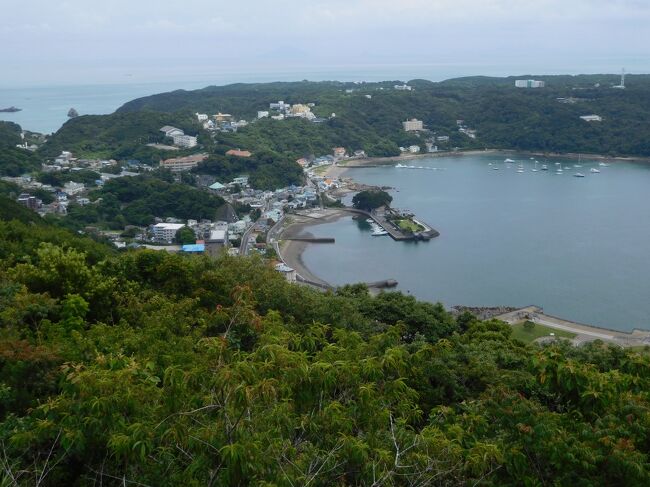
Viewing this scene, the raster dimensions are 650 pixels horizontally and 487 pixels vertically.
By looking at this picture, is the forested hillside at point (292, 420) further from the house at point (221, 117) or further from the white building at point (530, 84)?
the white building at point (530, 84)

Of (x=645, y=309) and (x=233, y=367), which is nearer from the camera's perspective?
(x=233, y=367)

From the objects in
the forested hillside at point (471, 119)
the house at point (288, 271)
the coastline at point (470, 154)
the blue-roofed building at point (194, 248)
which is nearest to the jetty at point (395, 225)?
the house at point (288, 271)

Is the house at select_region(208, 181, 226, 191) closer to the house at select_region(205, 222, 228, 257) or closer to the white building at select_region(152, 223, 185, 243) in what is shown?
the house at select_region(205, 222, 228, 257)

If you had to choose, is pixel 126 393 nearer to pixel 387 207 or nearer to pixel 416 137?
pixel 387 207

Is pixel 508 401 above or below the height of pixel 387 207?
above

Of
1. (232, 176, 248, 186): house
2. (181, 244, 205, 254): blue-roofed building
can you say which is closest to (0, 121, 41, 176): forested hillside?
(232, 176, 248, 186): house

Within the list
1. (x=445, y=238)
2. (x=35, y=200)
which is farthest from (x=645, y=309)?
(x=35, y=200)

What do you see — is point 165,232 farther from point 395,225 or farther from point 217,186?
point 217,186
